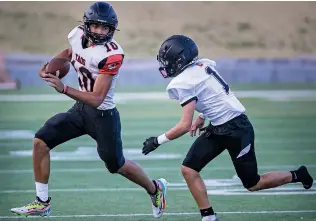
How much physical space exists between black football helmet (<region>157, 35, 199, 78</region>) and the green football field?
1276 mm

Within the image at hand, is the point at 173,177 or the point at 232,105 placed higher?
the point at 232,105

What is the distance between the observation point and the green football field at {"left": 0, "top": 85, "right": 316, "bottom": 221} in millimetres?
6984

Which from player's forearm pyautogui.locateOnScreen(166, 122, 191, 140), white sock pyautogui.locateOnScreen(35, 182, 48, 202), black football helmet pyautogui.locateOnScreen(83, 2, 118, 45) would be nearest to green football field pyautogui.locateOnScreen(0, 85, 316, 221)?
white sock pyautogui.locateOnScreen(35, 182, 48, 202)

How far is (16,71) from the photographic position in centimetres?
1912

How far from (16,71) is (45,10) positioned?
95.4 inches

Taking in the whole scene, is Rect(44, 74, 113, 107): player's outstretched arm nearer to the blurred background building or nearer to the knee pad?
the knee pad

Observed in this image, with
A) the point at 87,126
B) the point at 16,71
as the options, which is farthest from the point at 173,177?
the point at 16,71

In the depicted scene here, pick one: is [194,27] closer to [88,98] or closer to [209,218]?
[88,98]

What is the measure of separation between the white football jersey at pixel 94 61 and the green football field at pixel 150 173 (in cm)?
107

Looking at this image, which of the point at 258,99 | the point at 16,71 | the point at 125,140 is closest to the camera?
the point at 125,140

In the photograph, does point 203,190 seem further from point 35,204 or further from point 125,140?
point 125,140

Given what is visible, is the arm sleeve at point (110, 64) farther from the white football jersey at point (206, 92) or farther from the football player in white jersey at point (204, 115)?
the white football jersey at point (206, 92)

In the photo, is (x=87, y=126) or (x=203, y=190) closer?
(x=203, y=190)

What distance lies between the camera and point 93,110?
261 inches
